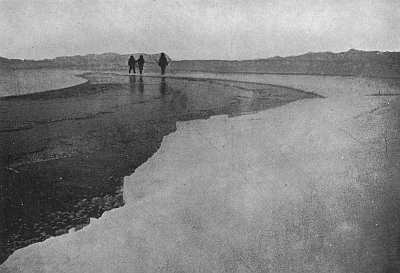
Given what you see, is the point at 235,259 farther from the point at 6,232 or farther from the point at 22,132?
the point at 22,132

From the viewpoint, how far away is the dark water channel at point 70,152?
9.71ft

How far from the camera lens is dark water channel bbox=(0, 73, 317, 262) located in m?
2.96

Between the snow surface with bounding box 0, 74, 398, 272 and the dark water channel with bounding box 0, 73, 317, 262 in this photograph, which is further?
the dark water channel with bounding box 0, 73, 317, 262

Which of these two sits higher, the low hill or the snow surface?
the low hill

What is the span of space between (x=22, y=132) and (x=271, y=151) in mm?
3757

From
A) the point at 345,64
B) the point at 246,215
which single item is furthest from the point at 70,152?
the point at 345,64

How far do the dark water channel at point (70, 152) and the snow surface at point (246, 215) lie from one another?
0.22 m

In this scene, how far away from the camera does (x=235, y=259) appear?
8.20 ft

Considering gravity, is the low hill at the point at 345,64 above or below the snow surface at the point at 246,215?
above

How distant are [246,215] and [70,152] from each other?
260 cm

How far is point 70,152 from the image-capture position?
450 cm

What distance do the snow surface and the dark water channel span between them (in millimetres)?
217

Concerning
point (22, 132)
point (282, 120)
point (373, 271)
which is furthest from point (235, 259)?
point (22, 132)

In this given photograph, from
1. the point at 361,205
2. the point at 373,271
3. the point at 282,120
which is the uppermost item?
the point at 282,120
